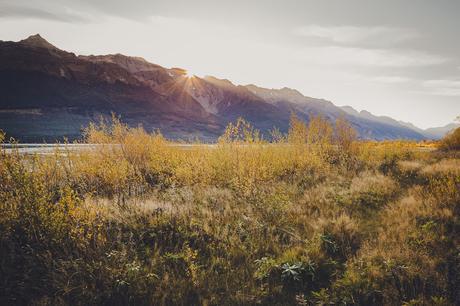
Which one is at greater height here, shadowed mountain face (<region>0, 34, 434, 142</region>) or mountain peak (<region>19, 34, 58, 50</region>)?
mountain peak (<region>19, 34, 58, 50</region>)

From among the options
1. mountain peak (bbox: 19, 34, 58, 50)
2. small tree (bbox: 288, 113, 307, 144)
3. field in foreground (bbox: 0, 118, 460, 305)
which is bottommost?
field in foreground (bbox: 0, 118, 460, 305)

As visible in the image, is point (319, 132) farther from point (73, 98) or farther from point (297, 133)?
point (73, 98)

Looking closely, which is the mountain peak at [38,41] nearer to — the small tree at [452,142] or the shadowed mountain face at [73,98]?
the shadowed mountain face at [73,98]

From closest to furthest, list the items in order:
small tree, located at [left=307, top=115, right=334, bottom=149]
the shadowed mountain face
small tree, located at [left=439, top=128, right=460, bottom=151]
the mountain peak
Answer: small tree, located at [left=307, top=115, right=334, bottom=149] < small tree, located at [left=439, top=128, right=460, bottom=151] < the shadowed mountain face < the mountain peak

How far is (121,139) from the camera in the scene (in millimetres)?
11586

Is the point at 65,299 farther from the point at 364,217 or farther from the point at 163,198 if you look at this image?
the point at 364,217

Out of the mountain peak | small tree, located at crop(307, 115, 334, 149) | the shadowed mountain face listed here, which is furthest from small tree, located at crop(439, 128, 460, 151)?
the mountain peak

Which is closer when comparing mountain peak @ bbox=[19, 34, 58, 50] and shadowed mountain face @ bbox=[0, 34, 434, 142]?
shadowed mountain face @ bbox=[0, 34, 434, 142]

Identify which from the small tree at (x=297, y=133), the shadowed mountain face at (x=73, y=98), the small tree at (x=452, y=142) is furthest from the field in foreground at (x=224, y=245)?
the shadowed mountain face at (x=73, y=98)


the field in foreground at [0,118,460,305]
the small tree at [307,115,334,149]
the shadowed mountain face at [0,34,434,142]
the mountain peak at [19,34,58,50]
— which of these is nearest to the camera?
the field in foreground at [0,118,460,305]

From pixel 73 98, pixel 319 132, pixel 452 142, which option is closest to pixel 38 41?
pixel 73 98

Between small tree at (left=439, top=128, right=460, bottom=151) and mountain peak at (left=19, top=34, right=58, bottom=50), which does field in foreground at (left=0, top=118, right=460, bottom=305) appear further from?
mountain peak at (left=19, top=34, right=58, bottom=50)

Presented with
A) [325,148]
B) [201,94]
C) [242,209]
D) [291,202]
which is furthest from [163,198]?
[201,94]

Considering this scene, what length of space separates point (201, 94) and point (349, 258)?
19276 cm
